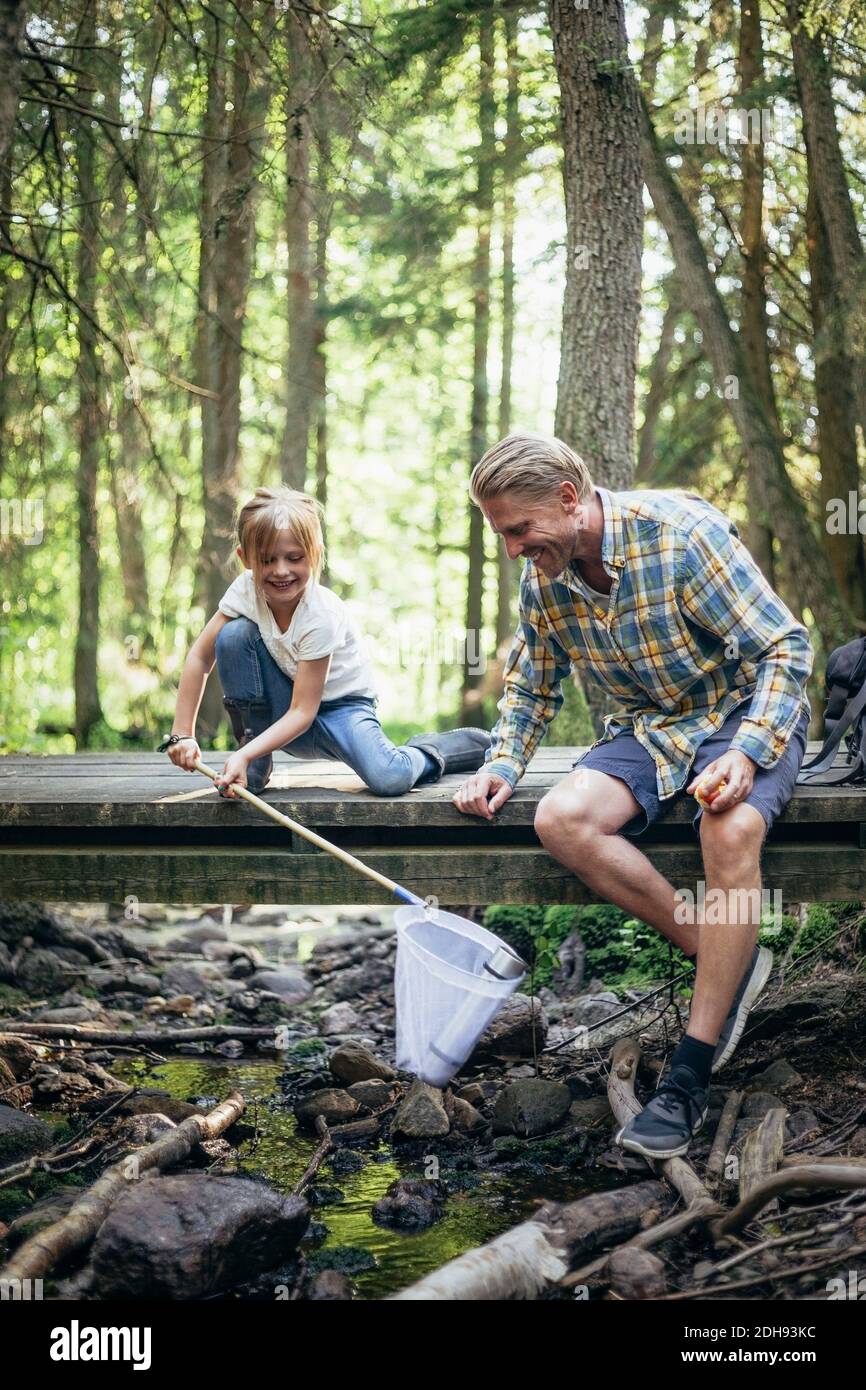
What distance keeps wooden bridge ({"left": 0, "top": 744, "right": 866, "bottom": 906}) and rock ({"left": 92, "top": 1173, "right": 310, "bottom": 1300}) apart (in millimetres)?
1141

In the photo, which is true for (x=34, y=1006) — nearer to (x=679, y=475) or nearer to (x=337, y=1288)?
(x=337, y=1288)

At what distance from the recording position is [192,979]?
6.96 metres

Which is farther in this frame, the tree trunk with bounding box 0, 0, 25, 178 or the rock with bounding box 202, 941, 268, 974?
the rock with bounding box 202, 941, 268, 974

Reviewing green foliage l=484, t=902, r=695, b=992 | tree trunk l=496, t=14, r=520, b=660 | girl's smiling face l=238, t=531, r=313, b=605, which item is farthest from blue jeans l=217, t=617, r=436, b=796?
tree trunk l=496, t=14, r=520, b=660

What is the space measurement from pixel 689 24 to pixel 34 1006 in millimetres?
8057

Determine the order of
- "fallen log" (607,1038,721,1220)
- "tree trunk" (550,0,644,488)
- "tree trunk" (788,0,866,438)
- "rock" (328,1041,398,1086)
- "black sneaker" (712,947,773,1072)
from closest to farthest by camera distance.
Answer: "fallen log" (607,1038,721,1220) < "black sneaker" (712,947,773,1072) < "rock" (328,1041,398,1086) < "tree trunk" (550,0,644,488) < "tree trunk" (788,0,866,438)

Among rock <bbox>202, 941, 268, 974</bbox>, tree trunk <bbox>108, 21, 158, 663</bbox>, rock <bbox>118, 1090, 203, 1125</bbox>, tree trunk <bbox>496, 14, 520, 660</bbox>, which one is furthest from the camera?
tree trunk <bbox>496, 14, 520, 660</bbox>

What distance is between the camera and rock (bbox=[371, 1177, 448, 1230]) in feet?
12.5

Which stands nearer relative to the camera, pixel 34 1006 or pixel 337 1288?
pixel 337 1288

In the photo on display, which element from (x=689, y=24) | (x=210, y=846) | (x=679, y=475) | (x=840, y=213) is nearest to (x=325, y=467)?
(x=679, y=475)

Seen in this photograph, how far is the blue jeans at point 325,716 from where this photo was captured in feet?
14.8

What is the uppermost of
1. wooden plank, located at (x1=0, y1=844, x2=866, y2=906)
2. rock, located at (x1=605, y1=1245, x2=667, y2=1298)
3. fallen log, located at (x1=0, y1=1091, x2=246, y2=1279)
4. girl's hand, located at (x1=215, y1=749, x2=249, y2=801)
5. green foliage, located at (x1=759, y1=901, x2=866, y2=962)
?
girl's hand, located at (x1=215, y1=749, x2=249, y2=801)

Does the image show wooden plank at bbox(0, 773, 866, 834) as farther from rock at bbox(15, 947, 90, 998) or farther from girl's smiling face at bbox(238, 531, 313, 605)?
rock at bbox(15, 947, 90, 998)
